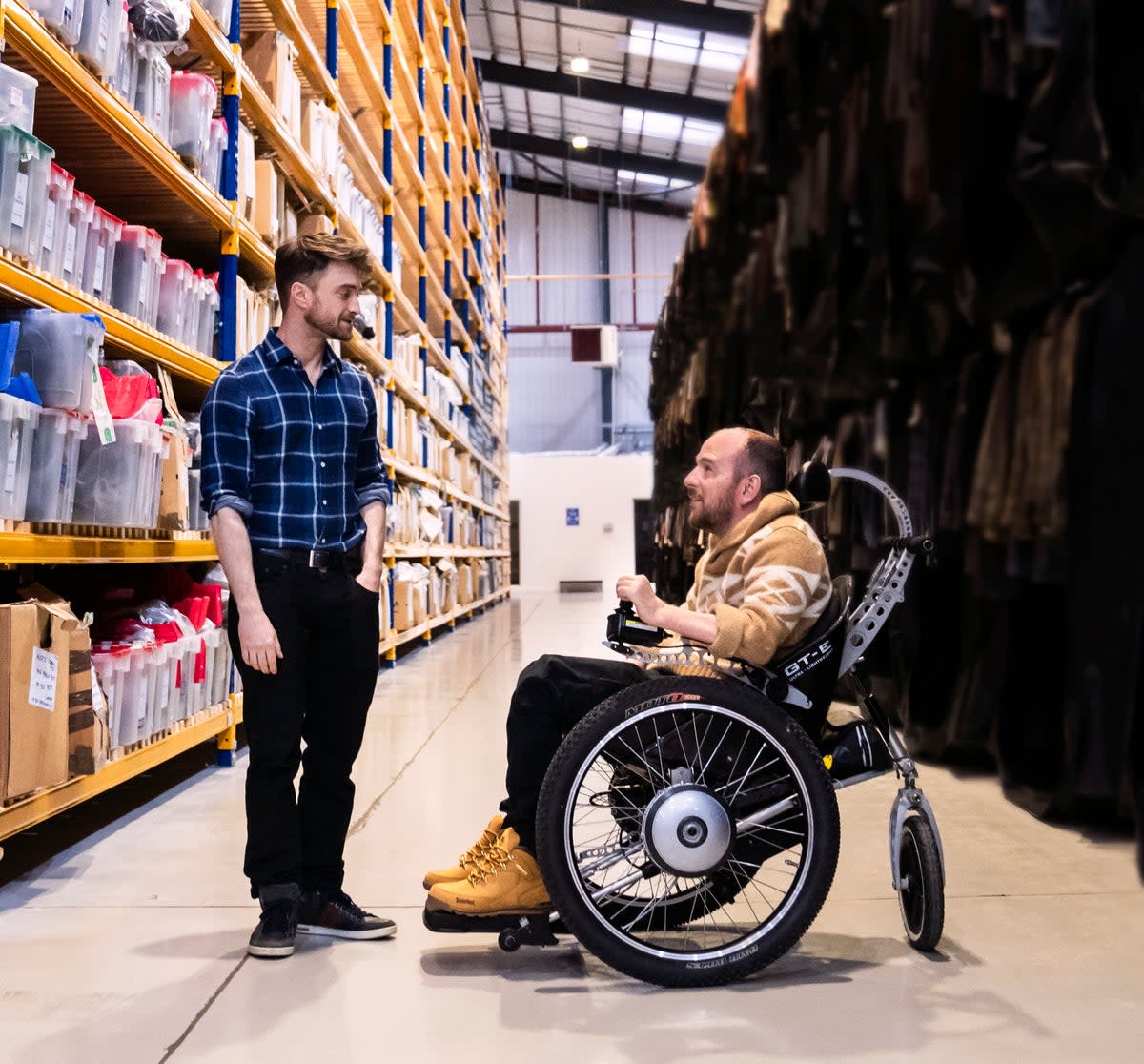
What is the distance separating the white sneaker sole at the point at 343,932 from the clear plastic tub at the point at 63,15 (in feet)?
7.08

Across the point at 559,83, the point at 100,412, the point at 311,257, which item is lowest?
the point at 100,412

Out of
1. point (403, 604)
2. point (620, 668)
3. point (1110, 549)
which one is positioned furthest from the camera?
point (403, 604)

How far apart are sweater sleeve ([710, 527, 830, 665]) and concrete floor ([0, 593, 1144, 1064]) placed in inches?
23.7

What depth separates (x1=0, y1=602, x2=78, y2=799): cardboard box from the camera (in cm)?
256

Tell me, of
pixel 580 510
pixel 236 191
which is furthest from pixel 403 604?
pixel 580 510

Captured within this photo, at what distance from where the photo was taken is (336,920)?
243cm

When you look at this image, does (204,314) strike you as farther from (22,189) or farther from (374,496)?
(374,496)

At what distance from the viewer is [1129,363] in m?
1.82

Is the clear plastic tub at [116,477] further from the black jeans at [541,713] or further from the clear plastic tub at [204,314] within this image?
the black jeans at [541,713]

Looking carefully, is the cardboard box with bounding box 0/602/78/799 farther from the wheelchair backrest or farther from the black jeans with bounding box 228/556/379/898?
the wheelchair backrest

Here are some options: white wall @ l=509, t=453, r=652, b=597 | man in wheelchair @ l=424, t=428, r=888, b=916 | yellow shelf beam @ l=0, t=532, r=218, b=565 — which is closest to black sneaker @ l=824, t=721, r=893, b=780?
man in wheelchair @ l=424, t=428, r=888, b=916

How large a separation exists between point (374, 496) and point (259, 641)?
1.45ft

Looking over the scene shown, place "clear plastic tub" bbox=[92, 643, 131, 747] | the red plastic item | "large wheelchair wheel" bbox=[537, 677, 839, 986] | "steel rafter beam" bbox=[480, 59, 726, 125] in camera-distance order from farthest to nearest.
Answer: "steel rafter beam" bbox=[480, 59, 726, 125] < the red plastic item < "clear plastic tub" bbox=[92, 643, 131, 747] < "large wheelchair wheel" bbox=[537, 677, 839, 986]

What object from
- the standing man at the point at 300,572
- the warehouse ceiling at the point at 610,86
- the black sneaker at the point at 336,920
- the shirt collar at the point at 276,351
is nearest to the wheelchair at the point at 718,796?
the black sneaker at the point at 336,920
